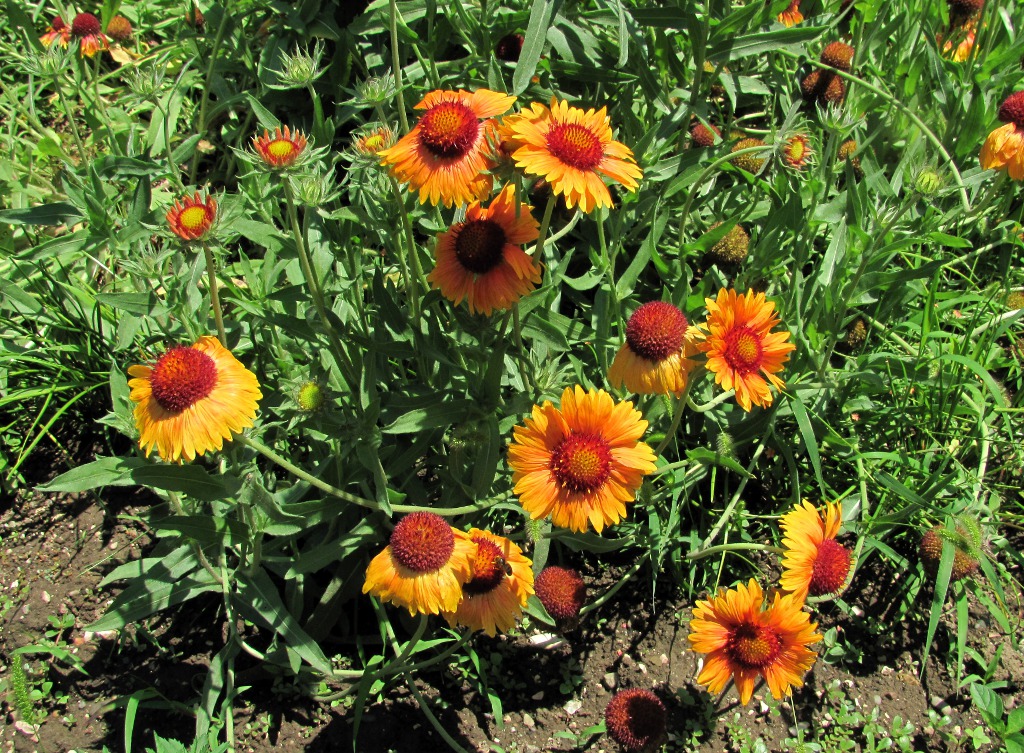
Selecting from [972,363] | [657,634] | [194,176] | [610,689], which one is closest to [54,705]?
[610,689]

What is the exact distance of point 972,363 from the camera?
2.44 meters

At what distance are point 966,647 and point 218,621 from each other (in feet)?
7.12

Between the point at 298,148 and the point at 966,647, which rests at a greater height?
the point at 298,148

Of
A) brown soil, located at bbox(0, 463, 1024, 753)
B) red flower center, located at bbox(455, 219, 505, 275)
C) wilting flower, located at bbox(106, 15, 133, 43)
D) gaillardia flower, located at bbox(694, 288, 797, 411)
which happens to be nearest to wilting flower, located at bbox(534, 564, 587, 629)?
brown soil, located at bbox(0, 463, 1024, 753)

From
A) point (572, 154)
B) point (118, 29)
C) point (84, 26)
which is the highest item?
point (572, 154)

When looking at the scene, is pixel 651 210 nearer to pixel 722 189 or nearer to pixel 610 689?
pixel 722 189

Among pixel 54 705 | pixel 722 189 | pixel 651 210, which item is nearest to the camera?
pixel 54 705

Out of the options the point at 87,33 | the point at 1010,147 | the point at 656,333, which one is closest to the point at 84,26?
the point at 87,33

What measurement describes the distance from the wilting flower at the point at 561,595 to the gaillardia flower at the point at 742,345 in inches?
28.0

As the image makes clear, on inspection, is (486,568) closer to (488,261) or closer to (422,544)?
(422,544)

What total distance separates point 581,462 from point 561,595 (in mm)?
563

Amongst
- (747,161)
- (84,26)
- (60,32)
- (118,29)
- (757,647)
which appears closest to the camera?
(757,647)

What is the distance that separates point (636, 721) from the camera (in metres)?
2.09

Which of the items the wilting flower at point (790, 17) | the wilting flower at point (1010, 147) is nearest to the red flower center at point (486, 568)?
the wilting flower at point (1010, 147)
